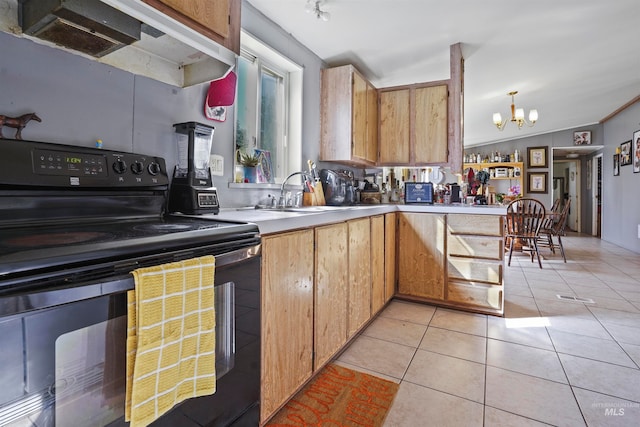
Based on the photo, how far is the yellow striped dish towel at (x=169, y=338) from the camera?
2.58ft

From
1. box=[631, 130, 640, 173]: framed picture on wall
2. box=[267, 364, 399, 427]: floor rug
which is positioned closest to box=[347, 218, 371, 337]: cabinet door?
box=[267, 364, 399, 427]: floor rug

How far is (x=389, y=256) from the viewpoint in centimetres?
280

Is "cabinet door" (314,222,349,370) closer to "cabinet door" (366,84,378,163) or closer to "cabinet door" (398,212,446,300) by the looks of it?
"cabinet door" (398,212,446,300)

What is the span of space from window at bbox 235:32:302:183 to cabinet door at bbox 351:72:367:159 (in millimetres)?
527

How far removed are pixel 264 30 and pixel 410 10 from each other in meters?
1.06

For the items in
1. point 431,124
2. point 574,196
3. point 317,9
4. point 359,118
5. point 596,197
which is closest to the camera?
point 317,9

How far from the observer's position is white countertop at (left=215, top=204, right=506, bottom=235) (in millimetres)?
1333

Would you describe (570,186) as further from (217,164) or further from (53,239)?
(53,239)

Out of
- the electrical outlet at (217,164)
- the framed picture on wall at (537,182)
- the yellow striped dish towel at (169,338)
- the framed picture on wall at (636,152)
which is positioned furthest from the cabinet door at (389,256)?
the framed picture on wall at (537,182)

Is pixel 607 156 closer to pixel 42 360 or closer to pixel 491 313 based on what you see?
pixel 491 313

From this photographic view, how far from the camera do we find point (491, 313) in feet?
8.78

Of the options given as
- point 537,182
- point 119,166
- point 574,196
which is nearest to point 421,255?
point 119,166

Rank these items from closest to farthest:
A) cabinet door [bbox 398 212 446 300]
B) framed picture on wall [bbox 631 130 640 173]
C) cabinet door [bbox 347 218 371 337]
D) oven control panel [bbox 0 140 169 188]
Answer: oven control panel [bbox 0 140 169 188] < cabinet door [bbox 347 218 371 337] < cabinet door [bbox 398 212 446 300] < framed picture on wall [bbox 631 130 640 173]

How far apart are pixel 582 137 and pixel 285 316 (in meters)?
8.70
